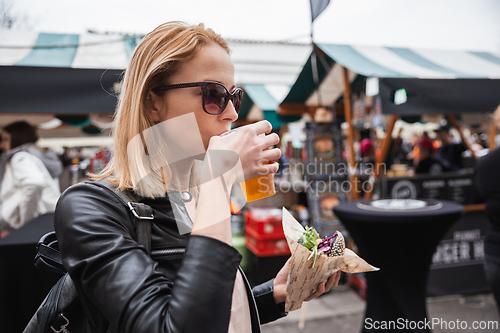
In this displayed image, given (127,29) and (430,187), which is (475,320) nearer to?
(430,187)

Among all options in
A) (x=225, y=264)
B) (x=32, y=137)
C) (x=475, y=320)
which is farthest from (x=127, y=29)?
(x=475, y=320)

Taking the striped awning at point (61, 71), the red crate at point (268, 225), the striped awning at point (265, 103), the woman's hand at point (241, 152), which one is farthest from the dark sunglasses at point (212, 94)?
the striped awning at point (265, 103)

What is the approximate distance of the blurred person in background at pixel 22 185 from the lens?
3.02m

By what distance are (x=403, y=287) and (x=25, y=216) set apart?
138 inches

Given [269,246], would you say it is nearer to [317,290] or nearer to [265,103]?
[265,103]

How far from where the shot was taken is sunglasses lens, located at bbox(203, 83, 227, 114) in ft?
2.99

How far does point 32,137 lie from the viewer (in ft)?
11.1

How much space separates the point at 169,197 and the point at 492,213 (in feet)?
8.64

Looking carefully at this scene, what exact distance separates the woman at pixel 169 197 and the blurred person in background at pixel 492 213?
90.2 inches

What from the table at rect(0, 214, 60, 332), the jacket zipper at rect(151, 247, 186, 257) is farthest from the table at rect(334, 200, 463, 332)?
the table at rect(0, 214, 60, 332)

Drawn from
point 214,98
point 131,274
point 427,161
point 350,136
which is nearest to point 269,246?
point 350,136

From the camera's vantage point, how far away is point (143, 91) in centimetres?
91

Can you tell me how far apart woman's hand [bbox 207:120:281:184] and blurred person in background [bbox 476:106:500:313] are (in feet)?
8.08

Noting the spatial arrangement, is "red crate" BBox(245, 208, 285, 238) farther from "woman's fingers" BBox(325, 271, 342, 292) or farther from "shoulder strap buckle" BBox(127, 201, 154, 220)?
"shoulder strap buckle" BBox(127, 201, 154, 220)
